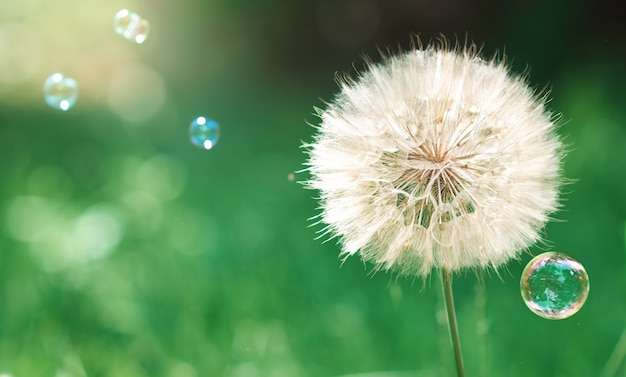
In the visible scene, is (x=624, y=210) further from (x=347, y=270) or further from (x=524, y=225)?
(x=524, y=225)

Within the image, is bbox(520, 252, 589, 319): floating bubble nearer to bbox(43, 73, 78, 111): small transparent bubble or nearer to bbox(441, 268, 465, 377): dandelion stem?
bbox(441, 268, 465, 377): dandelion stem

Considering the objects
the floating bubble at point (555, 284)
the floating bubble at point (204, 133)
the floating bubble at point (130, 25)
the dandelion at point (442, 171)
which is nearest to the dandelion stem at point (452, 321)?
the dandelion at point (442, 171)

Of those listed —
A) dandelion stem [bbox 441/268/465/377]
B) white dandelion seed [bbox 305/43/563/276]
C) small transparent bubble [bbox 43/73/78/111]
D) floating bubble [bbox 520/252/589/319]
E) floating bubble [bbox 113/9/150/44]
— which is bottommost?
dandelion stem [bbox 441/268/465/377]

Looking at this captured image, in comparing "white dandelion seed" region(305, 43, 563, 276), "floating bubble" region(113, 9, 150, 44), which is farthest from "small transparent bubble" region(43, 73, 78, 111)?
"white dandelion seed" region(305, 43, 563, 276)

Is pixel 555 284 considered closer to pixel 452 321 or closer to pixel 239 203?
pixel 452 321

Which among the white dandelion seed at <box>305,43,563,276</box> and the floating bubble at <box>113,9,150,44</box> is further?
the floating bubble at <box>113,9,150,44</box>

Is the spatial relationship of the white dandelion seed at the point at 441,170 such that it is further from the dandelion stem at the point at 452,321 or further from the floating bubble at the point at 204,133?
the floating bubble at the point at 204,133
